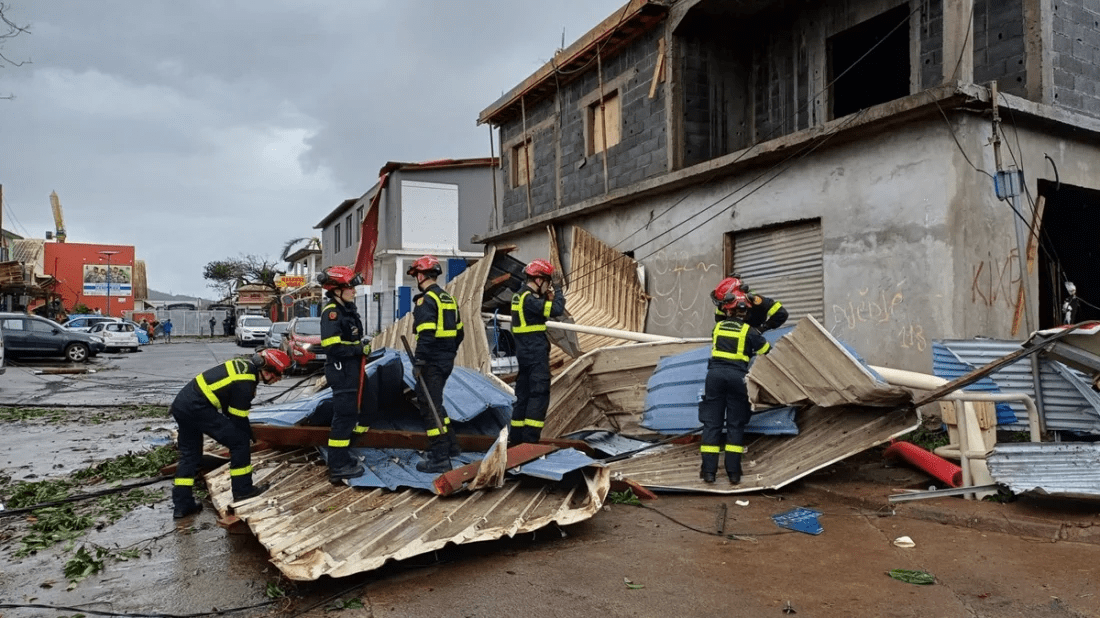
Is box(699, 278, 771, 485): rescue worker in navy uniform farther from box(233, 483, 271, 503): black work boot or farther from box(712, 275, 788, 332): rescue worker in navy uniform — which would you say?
box(233, 483, 271, 503): black work boot

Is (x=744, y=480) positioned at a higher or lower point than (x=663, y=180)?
lower

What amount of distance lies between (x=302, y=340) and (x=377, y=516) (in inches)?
564

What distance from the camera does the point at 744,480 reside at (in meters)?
5.84

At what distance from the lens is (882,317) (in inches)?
311

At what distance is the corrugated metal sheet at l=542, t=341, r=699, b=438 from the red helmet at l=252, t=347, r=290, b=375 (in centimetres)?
288

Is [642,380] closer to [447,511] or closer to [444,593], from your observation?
[447,511]

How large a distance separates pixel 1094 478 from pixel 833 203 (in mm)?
4557

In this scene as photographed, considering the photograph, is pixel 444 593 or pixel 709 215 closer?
pixel 444 593

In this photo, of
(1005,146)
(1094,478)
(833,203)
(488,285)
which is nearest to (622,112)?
(488,285)

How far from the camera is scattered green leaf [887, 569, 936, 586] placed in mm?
3799

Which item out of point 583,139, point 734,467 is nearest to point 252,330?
point 583,139

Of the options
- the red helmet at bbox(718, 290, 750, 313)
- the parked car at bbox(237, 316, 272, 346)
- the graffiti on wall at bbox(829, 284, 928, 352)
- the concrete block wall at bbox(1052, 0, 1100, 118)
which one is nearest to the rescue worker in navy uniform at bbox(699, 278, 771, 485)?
the red helmet at bbox(718, 290, 750, 313)

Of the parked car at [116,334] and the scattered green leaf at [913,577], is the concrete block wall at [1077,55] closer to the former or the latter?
the scattered green leaf at [913,577]

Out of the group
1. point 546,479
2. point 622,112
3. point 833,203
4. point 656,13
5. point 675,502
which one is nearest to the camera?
point 546,479
